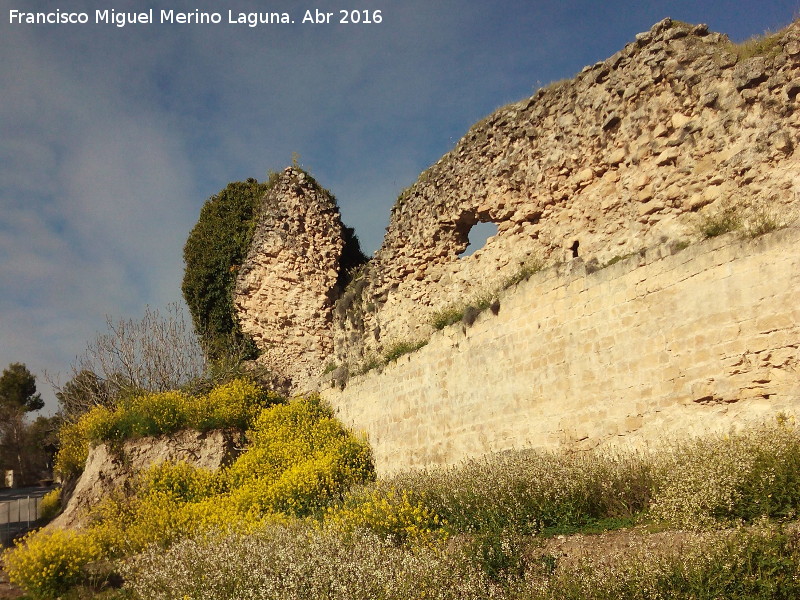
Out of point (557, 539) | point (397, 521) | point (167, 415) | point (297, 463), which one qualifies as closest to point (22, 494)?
point (167, 415)

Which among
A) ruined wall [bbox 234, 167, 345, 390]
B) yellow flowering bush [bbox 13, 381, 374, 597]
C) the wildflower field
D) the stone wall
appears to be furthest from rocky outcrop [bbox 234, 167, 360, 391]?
the wildflower field

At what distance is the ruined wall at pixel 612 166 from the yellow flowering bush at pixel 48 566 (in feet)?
18.7

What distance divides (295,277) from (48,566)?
758 cm

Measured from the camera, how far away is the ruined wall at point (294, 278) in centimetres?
1371

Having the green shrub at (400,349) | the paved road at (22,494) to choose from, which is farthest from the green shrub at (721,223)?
the paved road at (22,494)

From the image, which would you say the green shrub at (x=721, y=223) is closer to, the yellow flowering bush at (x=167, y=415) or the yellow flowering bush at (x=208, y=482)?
the yellow flowering bush at (x=208, y=482)

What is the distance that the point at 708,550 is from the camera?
12.3 feet

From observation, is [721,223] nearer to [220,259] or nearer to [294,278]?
[294,278]

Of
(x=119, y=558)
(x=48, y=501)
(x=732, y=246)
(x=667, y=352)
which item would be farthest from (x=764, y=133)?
(x=48, y=501)

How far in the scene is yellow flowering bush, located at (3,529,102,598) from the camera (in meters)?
7.32

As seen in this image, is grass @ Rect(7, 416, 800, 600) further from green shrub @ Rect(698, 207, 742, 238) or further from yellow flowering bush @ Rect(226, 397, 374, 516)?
yellow flowering bush @ Rect(226, 397, 374, 516)

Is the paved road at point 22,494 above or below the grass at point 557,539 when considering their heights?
below

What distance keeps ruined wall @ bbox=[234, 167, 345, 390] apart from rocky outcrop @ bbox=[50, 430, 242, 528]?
247cm

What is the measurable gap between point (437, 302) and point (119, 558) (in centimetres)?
587
